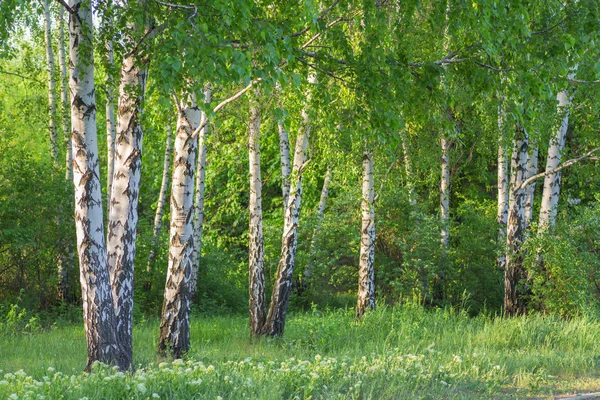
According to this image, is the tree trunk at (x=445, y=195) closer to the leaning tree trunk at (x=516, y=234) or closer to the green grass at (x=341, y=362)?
the leaning tree trunk at (x=516, y=234)

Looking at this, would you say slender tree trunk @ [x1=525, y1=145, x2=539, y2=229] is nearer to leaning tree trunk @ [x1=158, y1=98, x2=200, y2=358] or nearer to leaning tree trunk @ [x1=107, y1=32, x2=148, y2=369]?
leaning tree trunk @ [x1=158, y1=98, x2=200, y2=358]

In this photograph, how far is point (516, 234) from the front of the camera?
50.6 ft

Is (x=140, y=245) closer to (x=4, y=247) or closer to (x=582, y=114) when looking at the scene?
(x=4, y=247)

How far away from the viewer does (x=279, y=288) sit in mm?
13734

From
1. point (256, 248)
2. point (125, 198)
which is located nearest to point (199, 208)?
point (256, 248)

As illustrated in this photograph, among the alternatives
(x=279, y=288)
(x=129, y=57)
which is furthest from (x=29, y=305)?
(x=129, y=57)

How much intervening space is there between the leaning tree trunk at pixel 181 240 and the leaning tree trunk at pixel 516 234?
24.9ft

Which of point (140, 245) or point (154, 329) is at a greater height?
point (140, 245)

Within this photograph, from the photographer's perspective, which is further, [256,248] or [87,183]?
[256,248]

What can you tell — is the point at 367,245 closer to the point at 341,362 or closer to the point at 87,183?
the point at 341,362

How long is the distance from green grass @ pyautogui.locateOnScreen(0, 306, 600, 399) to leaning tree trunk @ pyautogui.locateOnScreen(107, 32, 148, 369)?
2.18 ft

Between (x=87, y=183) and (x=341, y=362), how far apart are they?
3.50 metres

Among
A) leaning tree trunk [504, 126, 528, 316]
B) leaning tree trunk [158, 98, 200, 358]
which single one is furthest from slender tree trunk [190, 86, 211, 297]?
leaning tree trunk [504, 126, 528, 316]

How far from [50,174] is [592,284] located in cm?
1164
